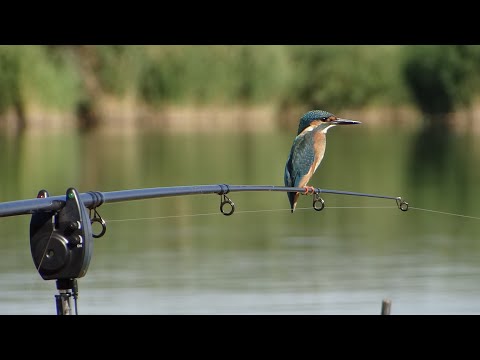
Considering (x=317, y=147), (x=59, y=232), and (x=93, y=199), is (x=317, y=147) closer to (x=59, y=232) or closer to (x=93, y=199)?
(x=93, y=199)

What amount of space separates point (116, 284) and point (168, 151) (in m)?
18.2

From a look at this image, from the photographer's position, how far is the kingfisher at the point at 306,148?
6.74 meters

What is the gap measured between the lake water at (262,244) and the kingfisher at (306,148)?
22 centimetres

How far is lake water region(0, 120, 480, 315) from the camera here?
8.05 m

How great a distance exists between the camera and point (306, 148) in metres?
6.97

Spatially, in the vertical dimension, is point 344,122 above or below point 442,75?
below

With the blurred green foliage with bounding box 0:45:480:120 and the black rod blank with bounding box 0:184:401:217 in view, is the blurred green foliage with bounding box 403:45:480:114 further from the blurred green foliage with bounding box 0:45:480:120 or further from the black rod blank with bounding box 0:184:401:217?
the black rod blank with bounding box 0:184:401:217

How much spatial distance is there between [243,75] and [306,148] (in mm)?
32043

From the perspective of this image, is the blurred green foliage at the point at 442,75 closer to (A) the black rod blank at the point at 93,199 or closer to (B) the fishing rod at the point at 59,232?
(A) the black rod blank at the point at 93,199

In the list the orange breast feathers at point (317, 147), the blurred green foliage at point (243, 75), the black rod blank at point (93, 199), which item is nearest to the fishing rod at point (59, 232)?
the black rod blank at point (93, 199)

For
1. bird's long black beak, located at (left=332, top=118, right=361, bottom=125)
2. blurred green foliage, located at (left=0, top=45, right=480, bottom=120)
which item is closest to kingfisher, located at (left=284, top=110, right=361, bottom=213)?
bird's long black beak, located at (left=332, top=118, right=361, bottom=125)

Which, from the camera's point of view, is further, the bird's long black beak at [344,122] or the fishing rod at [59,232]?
the bird's long black beak at [344,122]

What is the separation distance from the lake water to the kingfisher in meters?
0.22

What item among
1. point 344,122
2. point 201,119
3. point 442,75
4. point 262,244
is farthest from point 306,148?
point 442,75
